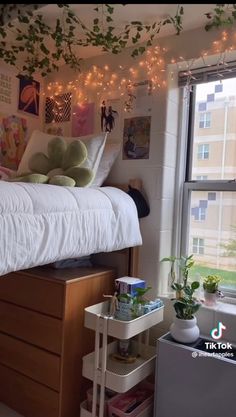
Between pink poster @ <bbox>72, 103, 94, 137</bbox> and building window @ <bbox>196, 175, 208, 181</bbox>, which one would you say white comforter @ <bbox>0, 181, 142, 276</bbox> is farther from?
pink poster @ <bbox>72, 103, 94, 137</bbox>

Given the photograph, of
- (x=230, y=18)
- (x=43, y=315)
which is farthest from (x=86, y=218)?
(x=230, y=18)

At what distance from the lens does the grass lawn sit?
1.78 metres

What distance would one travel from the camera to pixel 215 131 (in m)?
1.84

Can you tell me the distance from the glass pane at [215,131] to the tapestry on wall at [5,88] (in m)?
1.27

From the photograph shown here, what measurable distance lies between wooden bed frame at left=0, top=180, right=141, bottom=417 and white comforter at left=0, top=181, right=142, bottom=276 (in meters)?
0.27

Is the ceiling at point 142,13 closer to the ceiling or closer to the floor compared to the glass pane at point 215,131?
closer to the ceiling

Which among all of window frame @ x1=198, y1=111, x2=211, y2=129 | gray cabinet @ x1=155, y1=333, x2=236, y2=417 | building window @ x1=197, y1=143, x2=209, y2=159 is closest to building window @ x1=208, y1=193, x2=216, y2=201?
building window @ x1=197, y1=143, x2=209, y2=159

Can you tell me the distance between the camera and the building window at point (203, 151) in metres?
1.88

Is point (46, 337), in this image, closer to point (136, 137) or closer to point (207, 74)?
point (136, 137)

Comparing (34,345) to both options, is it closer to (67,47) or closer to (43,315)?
(43,315)

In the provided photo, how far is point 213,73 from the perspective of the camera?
5.93 ft

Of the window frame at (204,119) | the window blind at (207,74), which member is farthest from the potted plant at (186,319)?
the window blind at (207,74)

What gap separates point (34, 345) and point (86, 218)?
75cm

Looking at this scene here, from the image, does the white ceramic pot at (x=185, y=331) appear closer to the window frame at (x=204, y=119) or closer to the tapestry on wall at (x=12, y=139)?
the window frame at (x=204, y=119)
